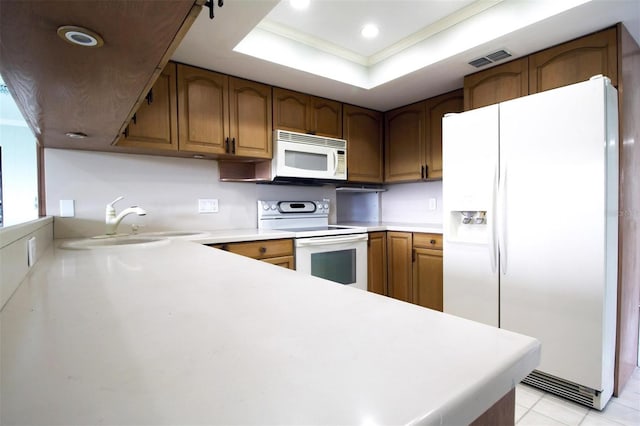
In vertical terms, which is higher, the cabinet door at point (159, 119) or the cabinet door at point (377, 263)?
the cabinet door at point (159, 119)

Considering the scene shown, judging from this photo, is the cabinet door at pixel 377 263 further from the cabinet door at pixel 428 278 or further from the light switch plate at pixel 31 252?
the light switch plate at pixel 31 252

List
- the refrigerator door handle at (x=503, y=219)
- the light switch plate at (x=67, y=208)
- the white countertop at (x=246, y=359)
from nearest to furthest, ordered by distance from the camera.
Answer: the white countertop at (x=246, y=359), the refrigerator door handle at (x=503, y=219), the light switch plate at (x=67, y=208)

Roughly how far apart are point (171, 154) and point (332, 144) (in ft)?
4.43

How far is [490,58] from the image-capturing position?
2.11m

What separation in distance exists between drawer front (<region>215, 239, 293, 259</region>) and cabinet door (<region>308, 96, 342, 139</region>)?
1.11m

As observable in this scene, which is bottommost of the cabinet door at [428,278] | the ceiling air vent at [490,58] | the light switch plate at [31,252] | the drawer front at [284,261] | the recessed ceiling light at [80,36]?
the cabinet door at [428,278]

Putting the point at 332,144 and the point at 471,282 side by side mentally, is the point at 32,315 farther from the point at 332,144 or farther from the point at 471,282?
the point at 332,144

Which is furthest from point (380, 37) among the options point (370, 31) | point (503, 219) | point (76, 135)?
point (76, 135)

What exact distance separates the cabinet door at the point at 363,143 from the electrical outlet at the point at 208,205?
1272 mm

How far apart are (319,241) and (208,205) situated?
37.9 inches

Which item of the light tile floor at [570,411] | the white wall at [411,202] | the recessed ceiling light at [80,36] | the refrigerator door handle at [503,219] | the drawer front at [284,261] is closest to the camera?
the recessed ceiling light at [80,36]

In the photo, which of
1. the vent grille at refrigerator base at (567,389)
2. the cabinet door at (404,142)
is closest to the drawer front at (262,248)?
the cabinet door at (404,142)

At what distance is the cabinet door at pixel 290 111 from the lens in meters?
2.60

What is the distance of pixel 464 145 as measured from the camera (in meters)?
2.06
